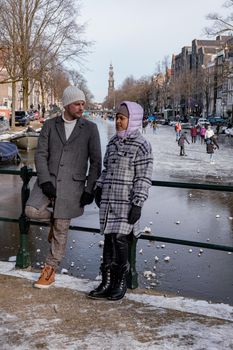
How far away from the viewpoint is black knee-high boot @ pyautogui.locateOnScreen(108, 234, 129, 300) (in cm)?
431

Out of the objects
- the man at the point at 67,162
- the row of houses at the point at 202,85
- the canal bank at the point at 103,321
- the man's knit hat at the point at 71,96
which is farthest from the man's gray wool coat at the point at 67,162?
the row of houses at the point at 202,85

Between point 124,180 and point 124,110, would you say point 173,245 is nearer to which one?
point 124,180

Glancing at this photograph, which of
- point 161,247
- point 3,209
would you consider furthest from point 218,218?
point 3,209

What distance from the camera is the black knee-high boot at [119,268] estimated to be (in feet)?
14.1

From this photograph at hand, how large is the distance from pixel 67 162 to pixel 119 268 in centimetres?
105

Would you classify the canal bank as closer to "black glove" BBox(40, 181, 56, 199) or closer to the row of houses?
"black glove" BBox(40, 181, 56, 199)

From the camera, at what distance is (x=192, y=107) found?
98.9 m

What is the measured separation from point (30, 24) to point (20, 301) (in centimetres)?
3779

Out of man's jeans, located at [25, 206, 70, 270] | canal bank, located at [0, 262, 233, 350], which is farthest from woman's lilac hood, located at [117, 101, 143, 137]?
canal bank, located at [0, 262, 233, 350]

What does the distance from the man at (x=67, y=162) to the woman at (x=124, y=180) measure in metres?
0.27

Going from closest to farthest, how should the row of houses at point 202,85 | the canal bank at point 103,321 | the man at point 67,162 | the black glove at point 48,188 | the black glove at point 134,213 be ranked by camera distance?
the canal bank at point 103,321 < the black glove at point 134,213 < the black glove at point 48,188 < the man at point 67,162 < the row of houses at point 202,85

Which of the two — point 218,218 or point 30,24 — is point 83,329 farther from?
point 30,24

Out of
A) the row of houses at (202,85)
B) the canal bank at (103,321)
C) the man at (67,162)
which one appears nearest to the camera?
the canal bank at (103,321)

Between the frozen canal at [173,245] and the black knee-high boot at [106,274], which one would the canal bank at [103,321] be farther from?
the frozen canal at [173,245]
